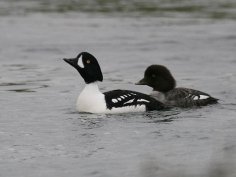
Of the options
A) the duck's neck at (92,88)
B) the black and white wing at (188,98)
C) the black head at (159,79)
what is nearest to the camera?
the duck's neck at (92,88)

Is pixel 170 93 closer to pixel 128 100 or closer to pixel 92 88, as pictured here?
pixel 128 100

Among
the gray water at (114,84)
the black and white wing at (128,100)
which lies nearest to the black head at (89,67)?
the black and white wing at (128,100)

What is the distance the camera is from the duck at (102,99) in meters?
16.8

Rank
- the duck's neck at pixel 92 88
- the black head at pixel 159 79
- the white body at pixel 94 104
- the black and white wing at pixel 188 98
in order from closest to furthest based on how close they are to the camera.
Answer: the white body at pixel 94 104, the duck's neck at pixel 92 88, the black and white wing at pixel 188 98, the black head at pixel 159 79

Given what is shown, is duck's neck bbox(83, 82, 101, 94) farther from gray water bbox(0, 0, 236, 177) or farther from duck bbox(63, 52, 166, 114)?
gray water bbox(0, 0, 236, 177)

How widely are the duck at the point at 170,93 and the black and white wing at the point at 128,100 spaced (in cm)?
66

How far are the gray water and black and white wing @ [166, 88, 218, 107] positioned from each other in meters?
0.22

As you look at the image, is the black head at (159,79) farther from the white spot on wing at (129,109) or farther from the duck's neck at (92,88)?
the duck's neck at (92,88)

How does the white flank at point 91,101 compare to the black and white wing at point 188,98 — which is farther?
the black and white wing at point 188,98

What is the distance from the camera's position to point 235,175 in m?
10.4

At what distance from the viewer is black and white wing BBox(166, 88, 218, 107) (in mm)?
17703

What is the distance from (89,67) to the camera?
17.3 metres

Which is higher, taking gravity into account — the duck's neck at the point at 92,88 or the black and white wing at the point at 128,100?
the duck's neck at the point at 92,88

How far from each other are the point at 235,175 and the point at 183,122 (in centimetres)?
574
